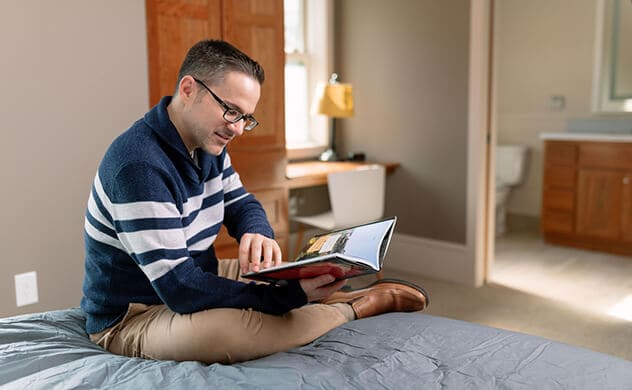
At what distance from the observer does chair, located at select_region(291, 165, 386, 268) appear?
341 centimetres

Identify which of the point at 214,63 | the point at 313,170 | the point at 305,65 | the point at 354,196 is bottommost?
the point at 354,196

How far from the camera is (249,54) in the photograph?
3.21 metres

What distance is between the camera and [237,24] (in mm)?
3150

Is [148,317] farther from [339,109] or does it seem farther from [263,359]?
[339,109]

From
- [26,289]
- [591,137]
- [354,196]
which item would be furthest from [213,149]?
[591,137]

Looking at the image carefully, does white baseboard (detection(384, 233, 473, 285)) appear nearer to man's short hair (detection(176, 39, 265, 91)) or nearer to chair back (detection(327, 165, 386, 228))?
chair back (detection(327, 165, 386, 228))

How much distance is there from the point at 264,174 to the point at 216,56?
1.79m

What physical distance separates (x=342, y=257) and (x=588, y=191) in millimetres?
3707

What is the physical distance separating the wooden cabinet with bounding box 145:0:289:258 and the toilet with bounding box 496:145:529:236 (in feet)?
7.86

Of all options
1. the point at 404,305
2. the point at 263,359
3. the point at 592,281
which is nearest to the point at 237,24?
the point at 404,305

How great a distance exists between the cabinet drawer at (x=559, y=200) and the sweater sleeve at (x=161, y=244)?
359cm

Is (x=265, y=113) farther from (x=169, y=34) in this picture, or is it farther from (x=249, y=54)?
(x=169, y=34)

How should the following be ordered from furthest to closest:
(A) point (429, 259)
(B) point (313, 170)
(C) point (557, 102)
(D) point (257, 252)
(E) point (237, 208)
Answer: (C) point (557, 102) < (A) point (429, 259) < (B) point (313, 170) < (E) point (237, 208) < (D) point (257, 252)

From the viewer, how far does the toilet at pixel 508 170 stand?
5.18 metres
